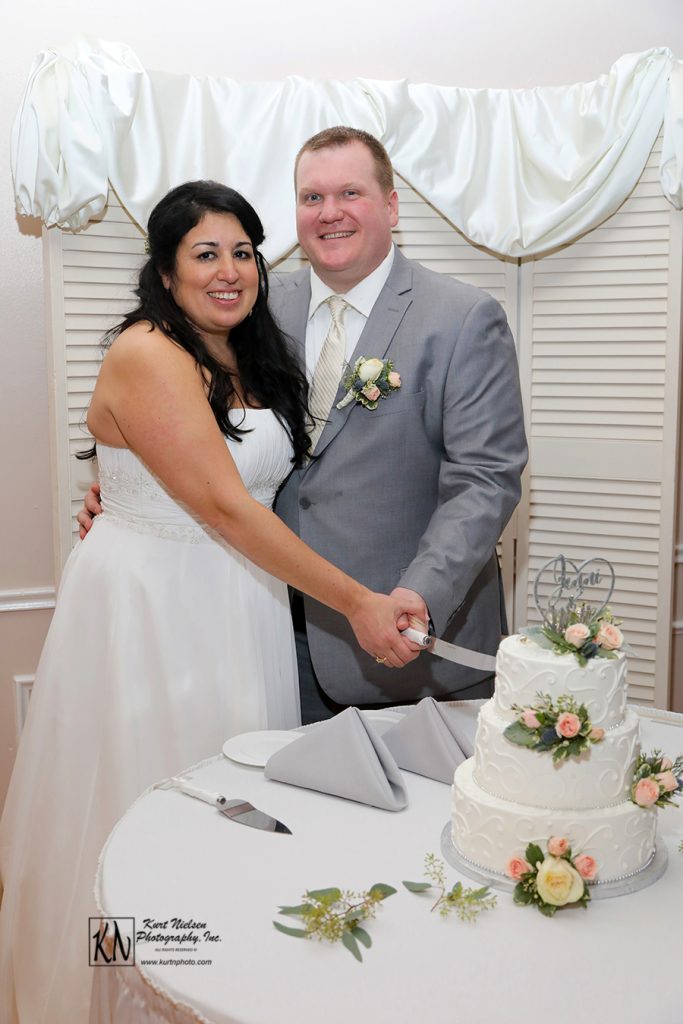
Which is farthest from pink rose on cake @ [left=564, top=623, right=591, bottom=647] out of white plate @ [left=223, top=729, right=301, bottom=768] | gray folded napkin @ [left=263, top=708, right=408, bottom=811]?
white plate @ [left=223, top=729, right=301, bottom=768]

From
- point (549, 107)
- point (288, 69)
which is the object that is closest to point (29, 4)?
point (288, 69)

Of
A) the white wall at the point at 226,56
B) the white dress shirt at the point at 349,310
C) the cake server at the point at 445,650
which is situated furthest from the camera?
the white wall at the point at 226,56

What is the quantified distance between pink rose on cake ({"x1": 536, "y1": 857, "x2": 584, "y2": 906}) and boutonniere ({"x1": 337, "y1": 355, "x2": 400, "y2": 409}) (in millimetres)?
1383

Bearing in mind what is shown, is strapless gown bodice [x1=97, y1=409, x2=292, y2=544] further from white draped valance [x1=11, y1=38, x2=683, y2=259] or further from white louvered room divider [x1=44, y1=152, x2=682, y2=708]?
white draped valance [x1=11, y1=38, x2=683, y2=259]

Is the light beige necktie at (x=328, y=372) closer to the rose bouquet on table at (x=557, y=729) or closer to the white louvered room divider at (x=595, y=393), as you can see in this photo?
the white louvered room divider at (x=595, y=393)

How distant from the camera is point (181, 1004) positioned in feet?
4.02

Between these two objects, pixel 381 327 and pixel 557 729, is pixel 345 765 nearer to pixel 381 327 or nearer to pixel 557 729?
pixel 557 729

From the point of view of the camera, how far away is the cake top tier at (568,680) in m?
1.41

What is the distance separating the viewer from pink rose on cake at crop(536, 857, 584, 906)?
135 cm

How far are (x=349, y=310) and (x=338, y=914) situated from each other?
66.9 inches

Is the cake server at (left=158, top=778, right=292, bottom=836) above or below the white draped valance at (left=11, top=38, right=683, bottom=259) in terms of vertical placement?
below

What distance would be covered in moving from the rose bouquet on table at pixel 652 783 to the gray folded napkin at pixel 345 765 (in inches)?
15.5

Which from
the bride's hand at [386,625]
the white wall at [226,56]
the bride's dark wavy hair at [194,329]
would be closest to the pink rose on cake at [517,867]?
the bride's hand at [386,625]

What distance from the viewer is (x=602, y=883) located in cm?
143
